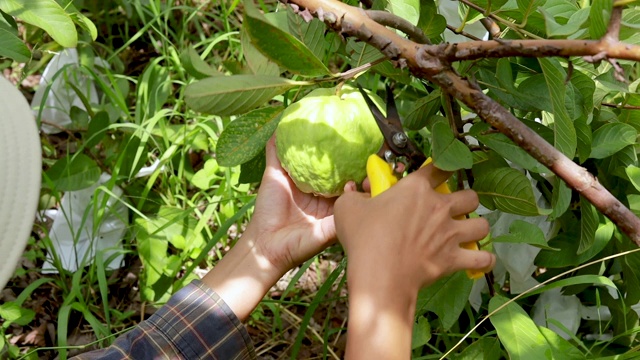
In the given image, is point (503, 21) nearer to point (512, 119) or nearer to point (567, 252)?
point (512, 119)

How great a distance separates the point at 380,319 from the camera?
1.20m

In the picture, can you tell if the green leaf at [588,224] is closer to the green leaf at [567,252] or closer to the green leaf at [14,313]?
the green leaf at [567,252]

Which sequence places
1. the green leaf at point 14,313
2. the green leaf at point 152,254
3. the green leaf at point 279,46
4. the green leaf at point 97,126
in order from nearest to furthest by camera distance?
the green leaf at point 279,46, the green leaf at point 14,313, the green leaf at point 152,254, the green leaf at point 97,126

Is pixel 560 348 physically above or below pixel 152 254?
above

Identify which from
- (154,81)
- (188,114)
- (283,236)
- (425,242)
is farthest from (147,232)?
(425,242)

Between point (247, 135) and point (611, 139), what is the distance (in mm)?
740

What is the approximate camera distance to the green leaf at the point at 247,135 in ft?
4.82

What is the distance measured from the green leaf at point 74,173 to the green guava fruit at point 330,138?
1112 millimetres

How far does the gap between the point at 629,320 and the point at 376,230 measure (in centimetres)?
95

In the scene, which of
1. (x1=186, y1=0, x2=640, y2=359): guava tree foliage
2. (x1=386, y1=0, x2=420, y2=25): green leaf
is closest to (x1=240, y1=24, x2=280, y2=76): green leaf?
(x1=186, y1=0, x2=640, y2=359): guava tree foliage

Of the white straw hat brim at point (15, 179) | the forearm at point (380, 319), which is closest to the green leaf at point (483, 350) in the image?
the forearm at point (380, 319)

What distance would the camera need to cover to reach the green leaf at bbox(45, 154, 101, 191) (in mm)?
2258

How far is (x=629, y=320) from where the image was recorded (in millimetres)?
1827

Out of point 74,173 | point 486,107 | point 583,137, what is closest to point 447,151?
point 486,107
